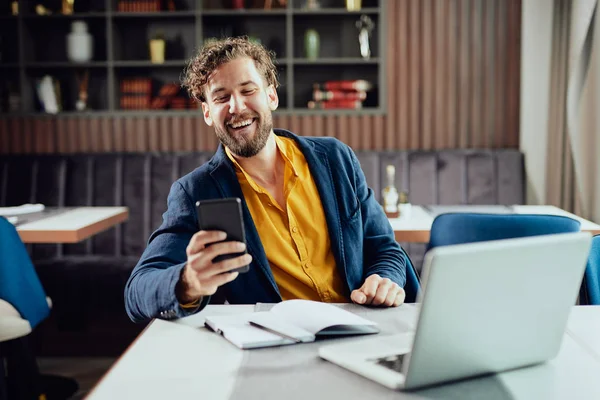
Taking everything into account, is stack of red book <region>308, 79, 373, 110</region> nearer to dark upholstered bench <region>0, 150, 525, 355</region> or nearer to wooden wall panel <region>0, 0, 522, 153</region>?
wooden wall panel <region>0, 0, 522, 153</region>

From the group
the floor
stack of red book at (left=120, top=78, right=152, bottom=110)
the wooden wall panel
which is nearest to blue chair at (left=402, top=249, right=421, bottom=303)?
the floor

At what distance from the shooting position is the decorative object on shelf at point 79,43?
15.0ft

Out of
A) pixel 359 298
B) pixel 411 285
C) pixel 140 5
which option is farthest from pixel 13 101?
pixel 359 298

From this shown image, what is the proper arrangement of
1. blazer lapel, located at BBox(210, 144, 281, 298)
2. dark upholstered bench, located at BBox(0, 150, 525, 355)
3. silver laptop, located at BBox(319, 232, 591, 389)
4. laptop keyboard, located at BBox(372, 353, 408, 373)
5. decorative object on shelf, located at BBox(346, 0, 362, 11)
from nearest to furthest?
1. silver laptop, located at BBox(319, 232, 591, 389)
2. laptop keyboard, located at BBox(372, 353, 408, 373)
3. blazer lapel, located at BBox(210, 144, 281, 298)
4. dark upholstered bench, located at BBox(0, 150, 525, 355)
5. decorative object on shelf, located at BBox(346, 0, 362, 11)

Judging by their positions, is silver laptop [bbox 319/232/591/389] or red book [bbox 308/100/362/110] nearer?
silver laptop [bbox 319/232/591/389]

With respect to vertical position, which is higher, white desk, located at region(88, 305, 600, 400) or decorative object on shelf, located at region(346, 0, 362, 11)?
decorative object on shelf, located at region(346, 0, 362, 11)

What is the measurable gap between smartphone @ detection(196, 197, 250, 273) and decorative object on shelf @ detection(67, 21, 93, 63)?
367cm

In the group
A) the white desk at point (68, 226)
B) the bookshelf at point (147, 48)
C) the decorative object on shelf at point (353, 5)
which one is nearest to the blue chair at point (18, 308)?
the white desk at point (68, 226)

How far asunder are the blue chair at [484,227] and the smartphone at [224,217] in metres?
1.06

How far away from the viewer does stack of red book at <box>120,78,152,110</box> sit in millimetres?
4672

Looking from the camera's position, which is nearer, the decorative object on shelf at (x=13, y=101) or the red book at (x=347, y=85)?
the red book at (x=347, y=85)

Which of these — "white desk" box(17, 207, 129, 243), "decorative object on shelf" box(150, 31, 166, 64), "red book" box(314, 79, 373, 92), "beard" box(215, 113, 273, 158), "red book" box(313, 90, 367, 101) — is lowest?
"white desk" box(17, 207, 129, 243)

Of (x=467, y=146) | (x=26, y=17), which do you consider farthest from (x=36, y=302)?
(x=467, y=146)

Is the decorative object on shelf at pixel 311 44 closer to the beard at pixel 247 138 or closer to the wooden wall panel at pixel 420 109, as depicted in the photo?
the wooden wall panel at pixel 420 109
